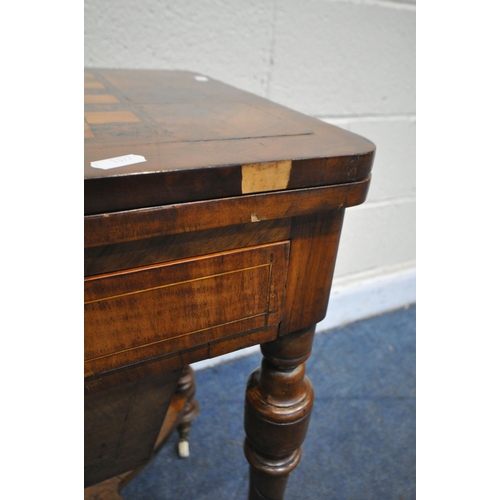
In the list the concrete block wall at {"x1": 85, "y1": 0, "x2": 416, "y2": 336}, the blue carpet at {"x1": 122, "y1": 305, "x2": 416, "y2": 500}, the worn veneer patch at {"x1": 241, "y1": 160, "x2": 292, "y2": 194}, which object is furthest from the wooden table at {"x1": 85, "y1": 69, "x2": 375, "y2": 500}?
the blue carpet at {"x1": 122, "y1": 305, "x2": 416, "y2": 500}

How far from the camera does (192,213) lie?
1.12 feet

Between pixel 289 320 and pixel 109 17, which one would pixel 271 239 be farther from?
pixel 109 17

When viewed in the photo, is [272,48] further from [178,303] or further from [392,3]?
[178,303]

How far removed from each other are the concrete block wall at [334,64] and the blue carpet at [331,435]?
19 cm

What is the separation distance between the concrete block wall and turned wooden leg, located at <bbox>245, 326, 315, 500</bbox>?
26.7 inches

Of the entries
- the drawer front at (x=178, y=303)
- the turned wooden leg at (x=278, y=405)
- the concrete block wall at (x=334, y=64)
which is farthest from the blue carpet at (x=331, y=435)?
the drawer front at (x=178, y=303)

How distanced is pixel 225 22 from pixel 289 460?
2.75 feet

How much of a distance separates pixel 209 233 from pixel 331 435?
89cm

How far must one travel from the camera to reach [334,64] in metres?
1.13

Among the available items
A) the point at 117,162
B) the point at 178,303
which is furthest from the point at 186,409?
Answer: the point at 117,162

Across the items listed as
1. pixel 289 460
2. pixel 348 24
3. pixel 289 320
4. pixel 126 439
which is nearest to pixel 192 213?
pixel 289 320

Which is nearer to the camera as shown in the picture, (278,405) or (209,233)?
(209,233)

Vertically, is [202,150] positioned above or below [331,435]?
above

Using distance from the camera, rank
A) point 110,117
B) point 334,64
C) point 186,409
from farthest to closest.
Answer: point 334,64 < point 186,409 < point 110,117
